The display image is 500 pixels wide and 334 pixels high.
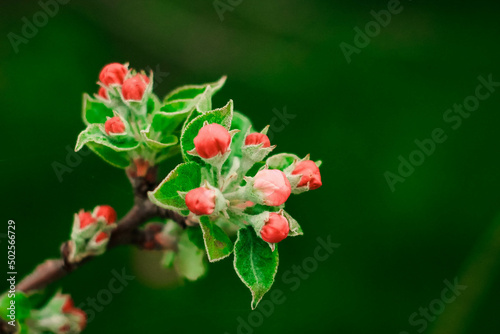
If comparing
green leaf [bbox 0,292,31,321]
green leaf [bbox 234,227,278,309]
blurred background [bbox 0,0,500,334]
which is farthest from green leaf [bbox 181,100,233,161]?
blurred background [bbox 0,0,500,334]

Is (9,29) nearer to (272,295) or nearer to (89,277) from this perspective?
(89,277)

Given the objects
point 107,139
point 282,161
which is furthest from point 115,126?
point 282,161

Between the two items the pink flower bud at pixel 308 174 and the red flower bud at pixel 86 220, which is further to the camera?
the red flower bud at pixel 86 220

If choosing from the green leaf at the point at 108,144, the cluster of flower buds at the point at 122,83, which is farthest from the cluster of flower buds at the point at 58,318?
the cluster of flower buds at the point at 122,83

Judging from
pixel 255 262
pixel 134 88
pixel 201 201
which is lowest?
pixel 255 262

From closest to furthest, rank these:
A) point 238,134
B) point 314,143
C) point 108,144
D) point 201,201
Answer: point 201,201 < point 108,144 < point 238,134 < point 314,143

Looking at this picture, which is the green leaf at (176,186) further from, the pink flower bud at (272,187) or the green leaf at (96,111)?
the green leaf at (96,111)

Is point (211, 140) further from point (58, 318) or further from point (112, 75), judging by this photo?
point (58, 318)
